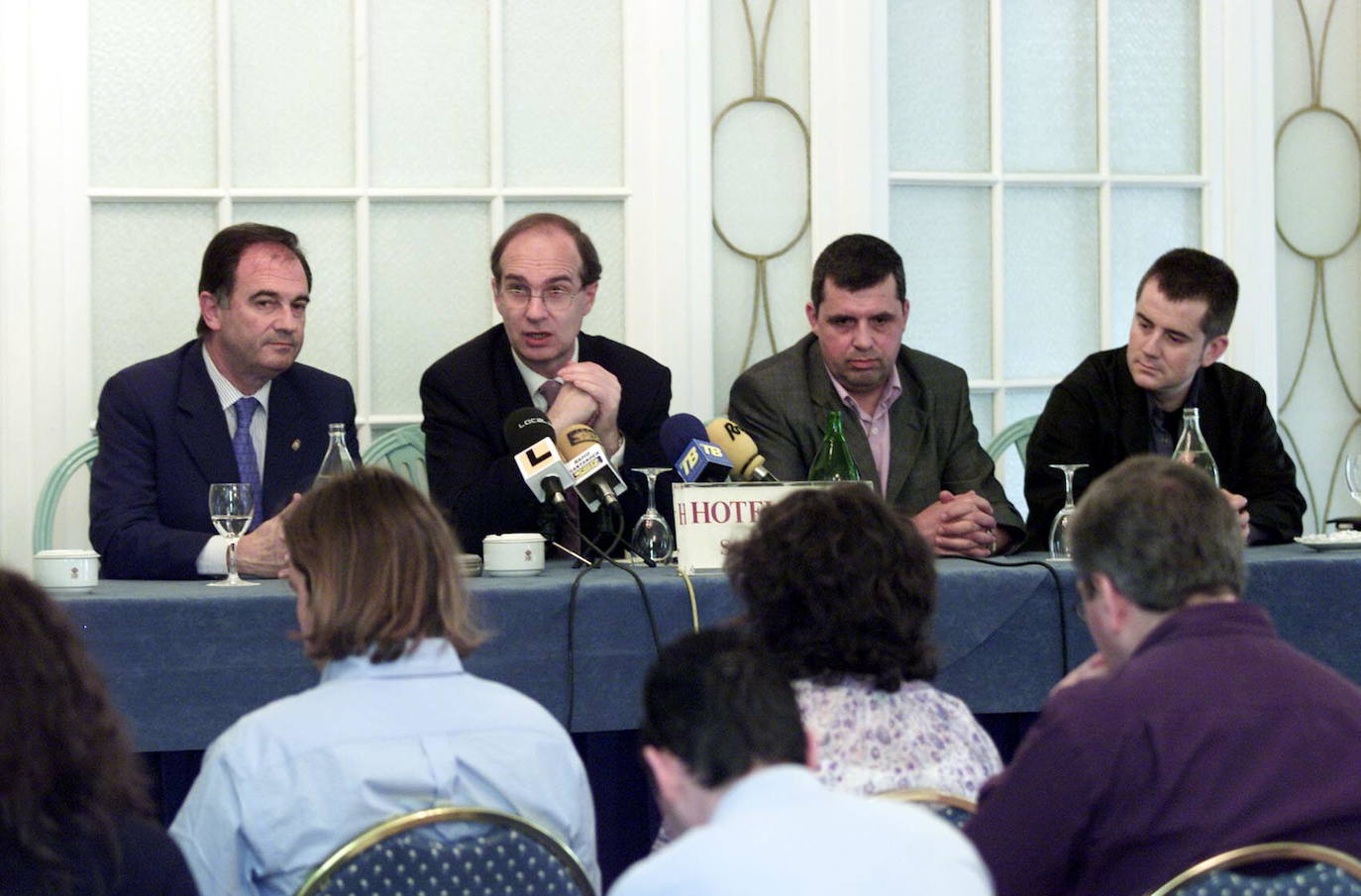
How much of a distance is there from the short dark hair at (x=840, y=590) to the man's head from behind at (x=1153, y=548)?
0.21 m

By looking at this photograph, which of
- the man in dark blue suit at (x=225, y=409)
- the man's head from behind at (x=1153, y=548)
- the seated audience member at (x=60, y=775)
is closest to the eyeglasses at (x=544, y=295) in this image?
the man in dark blue suit at (x=225, y=409)

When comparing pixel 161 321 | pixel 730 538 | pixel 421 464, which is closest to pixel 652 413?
pixel 421 464

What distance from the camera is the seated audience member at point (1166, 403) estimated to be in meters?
3.66

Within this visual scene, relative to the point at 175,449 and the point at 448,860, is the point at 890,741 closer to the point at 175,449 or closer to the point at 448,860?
the point at 448,860

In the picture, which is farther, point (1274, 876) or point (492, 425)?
point (492, 425)

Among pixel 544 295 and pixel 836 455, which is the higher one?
pixel 544 295

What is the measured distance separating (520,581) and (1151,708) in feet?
4.30

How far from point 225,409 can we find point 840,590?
194cm

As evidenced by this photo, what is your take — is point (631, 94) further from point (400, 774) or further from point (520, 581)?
point (400, 774)

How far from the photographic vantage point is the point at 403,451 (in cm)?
394

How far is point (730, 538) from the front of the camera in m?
2.81

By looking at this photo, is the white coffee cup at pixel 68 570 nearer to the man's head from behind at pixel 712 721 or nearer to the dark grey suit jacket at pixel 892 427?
the dark grey suit jacket at pixel 892 427

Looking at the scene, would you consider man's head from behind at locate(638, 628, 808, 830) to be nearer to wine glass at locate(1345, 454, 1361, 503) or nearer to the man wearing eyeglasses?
the man wearing eyeglasses

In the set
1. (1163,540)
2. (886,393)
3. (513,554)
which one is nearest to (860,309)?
(886,393)
